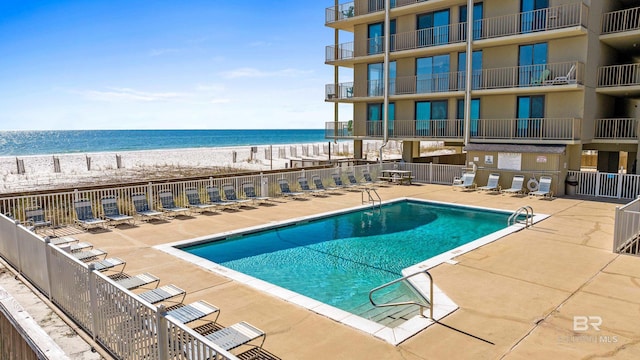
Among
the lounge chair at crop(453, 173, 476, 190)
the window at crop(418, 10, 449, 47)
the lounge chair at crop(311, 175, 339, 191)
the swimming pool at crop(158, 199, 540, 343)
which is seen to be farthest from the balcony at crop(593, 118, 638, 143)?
the lounge chair at crop(311, 175, 339, 191)

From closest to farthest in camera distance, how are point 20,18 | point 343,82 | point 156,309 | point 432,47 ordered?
point 156,309 → point 432,47 → point 343,82 → point 20,18

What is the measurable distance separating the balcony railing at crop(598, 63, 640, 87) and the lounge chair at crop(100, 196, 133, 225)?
22.1 m

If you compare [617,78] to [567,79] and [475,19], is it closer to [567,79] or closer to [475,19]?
[567,79]

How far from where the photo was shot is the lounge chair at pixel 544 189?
18.8m

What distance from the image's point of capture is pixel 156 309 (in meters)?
4.63

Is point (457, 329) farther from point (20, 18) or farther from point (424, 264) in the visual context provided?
point (20, 18)

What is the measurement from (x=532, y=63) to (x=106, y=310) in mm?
22103

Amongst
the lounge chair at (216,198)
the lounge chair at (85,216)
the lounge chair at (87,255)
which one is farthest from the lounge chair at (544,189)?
the lounge chair at (87,255)

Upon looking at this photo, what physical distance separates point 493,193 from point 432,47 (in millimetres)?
8893

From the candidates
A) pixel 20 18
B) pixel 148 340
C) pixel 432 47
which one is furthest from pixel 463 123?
pixel 20 18

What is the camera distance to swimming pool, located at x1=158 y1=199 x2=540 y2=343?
847 centimetres

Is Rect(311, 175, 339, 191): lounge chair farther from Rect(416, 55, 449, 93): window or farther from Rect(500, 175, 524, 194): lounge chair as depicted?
Rect(416, 55, 449, 93): window

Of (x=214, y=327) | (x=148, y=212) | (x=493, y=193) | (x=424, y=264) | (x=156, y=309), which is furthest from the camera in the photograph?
(x=493, y=193)

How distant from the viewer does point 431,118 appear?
2548cm
